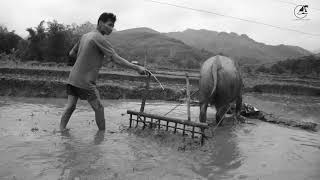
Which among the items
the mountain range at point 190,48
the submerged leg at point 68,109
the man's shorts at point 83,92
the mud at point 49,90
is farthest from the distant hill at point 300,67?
the submerged leg at point 68,109

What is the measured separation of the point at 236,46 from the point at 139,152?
3923 inches

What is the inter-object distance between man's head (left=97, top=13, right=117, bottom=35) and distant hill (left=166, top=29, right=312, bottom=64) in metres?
83.6

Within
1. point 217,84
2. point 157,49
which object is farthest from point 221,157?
point 157,49

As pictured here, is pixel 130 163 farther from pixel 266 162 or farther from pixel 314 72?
pixel 314 72

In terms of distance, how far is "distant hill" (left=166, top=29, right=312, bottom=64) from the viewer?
95.4 meters

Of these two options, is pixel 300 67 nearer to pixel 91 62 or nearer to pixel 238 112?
pixel 238 112

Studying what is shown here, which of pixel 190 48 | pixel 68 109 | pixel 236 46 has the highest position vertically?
pixel 236 46

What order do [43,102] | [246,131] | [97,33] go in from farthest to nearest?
[43,102]
[246,131]
[97,33]

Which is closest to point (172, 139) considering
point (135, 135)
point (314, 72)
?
point (135, 135)

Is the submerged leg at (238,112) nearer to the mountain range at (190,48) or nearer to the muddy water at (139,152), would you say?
the muddy water at (139,152)

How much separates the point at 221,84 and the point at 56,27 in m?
25.5

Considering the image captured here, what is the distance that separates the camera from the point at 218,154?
5633 millimetres

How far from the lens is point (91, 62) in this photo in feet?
19.8

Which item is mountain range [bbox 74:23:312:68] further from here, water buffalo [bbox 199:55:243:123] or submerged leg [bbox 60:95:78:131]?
submerged leg [bbox 60:95:78:131]
